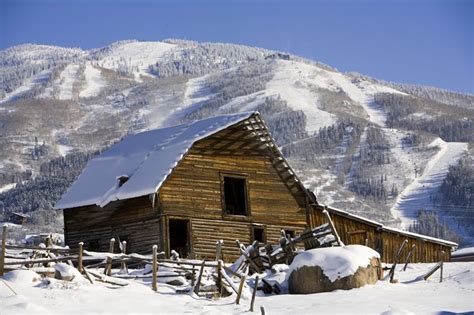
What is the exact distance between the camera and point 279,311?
97.0 ft

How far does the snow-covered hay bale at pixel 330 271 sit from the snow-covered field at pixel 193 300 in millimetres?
513

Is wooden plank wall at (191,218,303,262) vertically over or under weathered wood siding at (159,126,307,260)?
under

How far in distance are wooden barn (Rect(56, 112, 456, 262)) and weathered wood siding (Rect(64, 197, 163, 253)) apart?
40mm

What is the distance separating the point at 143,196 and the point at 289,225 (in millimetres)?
7444

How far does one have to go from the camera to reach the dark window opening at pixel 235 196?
46844 millimetres

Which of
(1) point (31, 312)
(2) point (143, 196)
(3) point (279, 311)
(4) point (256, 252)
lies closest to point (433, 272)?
(4) point (256, 252)

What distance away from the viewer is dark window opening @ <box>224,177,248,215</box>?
46844 mm

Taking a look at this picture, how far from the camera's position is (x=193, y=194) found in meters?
44.6

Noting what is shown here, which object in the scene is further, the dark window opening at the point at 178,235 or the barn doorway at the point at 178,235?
the dark window opening at the point at 178,235

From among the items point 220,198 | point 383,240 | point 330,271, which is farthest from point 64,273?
point 383,240

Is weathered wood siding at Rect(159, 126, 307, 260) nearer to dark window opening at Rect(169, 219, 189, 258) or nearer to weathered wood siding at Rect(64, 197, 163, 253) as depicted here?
weathered wood siding at Rect(64, 197, 163, 253)

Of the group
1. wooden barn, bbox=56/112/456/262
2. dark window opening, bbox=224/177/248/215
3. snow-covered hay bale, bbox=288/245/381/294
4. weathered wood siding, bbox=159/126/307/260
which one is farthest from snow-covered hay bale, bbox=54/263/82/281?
dark window opening, bbox=224/177/248/215

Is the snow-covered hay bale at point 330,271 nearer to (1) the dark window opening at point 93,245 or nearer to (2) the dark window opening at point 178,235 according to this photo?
(2) the dark window opening at point 178,235

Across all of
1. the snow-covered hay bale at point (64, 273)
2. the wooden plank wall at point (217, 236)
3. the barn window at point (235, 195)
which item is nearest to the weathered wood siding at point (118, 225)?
the wooden plank wall at point (217, 236)
